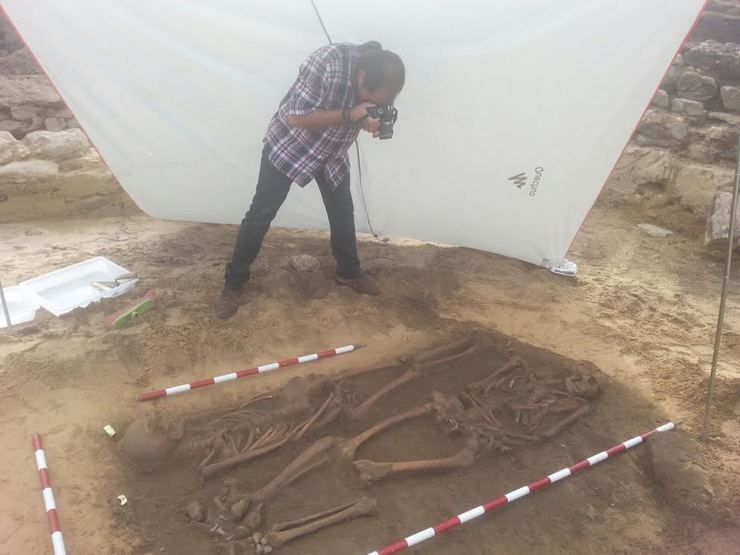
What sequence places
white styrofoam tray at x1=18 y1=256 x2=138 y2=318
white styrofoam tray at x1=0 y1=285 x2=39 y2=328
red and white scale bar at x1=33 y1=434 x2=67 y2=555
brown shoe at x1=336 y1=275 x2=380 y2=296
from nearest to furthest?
1. red and white scale bar at x1=33 y1=434 x2=67 y2=555
2. white styrofoam tray at x1=0 y1=285 x2=39 y2=328
3. white styrofoam tray at x1=18 y1=256 x2=138 y2=318
4. brown shoe at x1=336 y1=275 x2=380 y2=296

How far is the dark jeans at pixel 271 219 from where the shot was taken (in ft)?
11.4

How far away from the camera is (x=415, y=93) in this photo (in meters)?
3.98

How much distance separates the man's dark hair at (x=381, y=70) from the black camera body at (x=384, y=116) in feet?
0.38

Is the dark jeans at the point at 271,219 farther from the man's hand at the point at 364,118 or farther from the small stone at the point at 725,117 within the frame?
the small stone at the point at 725,117

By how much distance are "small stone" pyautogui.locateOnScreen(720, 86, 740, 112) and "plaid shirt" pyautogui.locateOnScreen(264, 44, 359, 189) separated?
3.99 meters

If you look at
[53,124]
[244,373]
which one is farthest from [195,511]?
[53,124]

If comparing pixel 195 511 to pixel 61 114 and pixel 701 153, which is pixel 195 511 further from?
pixel 701 153

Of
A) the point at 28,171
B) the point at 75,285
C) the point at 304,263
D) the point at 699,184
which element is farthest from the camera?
the point at 699,184

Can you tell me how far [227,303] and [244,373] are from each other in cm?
62

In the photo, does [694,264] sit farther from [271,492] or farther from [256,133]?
[271,492]

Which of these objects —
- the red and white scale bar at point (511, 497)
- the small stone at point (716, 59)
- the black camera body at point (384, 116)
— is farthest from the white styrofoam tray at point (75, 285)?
the small stone at point (716, 59)

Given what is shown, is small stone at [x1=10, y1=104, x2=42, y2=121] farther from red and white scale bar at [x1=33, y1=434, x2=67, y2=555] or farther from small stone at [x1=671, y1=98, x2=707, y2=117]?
small stone at [x1=671, y1=98, x2=707, y2=117]

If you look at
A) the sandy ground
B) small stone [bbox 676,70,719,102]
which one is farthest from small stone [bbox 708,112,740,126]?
the sandy ground

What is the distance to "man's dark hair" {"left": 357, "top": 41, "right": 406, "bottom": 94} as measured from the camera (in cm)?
299
